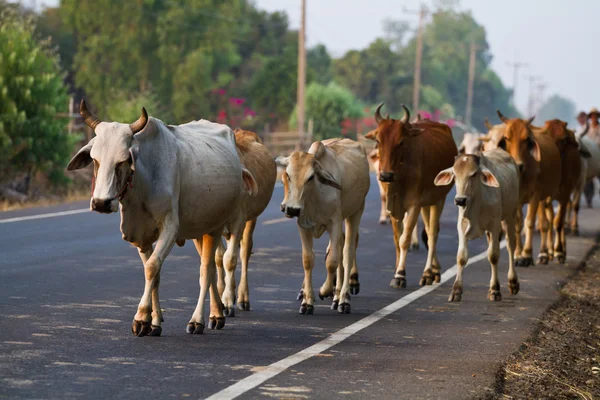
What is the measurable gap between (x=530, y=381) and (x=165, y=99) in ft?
139

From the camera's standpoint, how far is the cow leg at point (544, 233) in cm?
1756

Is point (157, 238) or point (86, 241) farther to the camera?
point (86, 241)

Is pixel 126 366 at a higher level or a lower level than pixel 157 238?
lower

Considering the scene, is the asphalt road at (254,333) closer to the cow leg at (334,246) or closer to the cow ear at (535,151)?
the cow leg at (334,246)

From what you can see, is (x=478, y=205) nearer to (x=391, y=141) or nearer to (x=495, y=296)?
(x=495, y=296)

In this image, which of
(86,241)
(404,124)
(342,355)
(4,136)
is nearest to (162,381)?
(342,355)

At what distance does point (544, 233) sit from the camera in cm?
1792

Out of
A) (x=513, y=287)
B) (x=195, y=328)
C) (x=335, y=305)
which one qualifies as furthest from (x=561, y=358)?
(x=513, y=287)

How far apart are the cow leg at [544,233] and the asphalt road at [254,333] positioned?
279 millimetres

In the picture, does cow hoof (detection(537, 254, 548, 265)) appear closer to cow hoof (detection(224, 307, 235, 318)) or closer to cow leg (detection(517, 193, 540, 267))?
cow leg (detection(517, 193, 540, 267))

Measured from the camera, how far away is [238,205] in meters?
11.3

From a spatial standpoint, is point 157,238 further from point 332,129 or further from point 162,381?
point 332,129

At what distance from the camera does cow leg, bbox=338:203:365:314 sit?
39.6 ft

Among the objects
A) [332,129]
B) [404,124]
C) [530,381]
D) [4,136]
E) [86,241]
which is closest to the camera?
[530,381]
